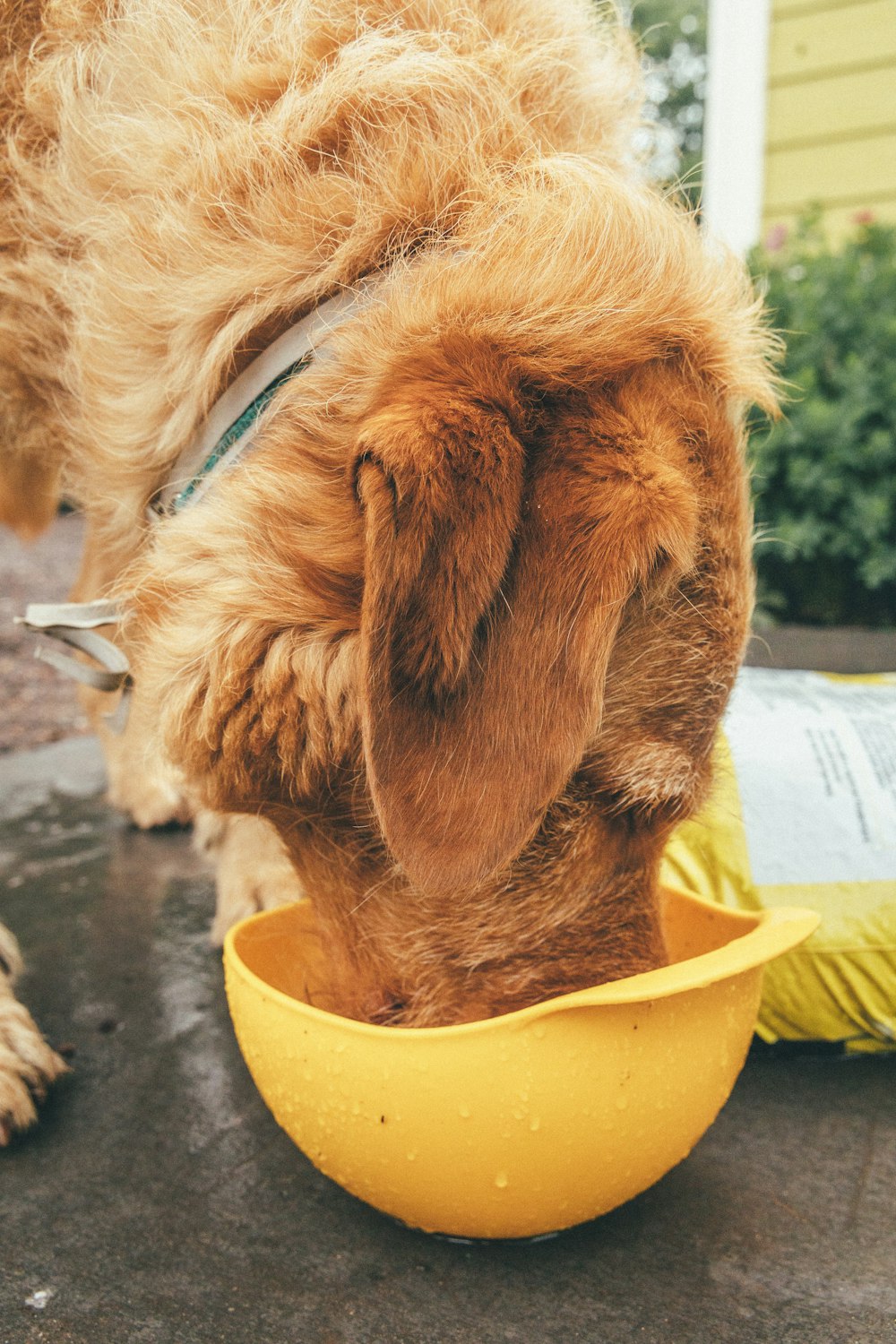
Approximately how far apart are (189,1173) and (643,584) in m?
1.17

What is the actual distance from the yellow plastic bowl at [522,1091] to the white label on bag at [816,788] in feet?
1.86

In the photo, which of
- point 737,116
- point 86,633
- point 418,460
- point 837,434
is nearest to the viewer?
point 418,460

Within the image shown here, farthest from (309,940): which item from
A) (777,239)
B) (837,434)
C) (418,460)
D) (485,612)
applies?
(777,239)

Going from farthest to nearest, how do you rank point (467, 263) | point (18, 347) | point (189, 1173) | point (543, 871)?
point (18, 347) → point (189, 1173) → point (543, 871) → point (467, 263)

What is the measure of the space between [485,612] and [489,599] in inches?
0.7

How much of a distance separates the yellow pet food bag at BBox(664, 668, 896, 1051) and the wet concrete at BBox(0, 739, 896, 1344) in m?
0.15

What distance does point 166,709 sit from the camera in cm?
159

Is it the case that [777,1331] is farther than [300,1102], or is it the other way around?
[300,1102]

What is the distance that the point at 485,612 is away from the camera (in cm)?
124

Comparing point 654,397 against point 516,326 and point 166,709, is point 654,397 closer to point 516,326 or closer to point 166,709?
point 516,326

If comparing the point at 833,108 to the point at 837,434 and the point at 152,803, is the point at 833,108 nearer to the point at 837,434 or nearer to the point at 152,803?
the point at 837,434

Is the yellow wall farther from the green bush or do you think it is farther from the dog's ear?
the dog's ear

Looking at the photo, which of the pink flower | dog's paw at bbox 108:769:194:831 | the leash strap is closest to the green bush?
the pink flower

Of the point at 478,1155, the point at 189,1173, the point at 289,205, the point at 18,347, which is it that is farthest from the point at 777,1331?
the point at 18,347
